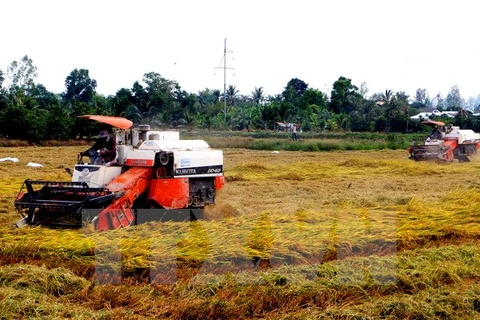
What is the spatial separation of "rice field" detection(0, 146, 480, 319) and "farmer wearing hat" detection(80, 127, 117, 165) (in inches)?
61.8

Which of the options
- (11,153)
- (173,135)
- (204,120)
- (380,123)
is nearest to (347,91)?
(380,123)

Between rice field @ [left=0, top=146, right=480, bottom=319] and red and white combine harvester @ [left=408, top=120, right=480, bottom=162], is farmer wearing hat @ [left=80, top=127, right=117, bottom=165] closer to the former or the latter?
rice field @ [left=0, top=146, right=480, bottom=319]

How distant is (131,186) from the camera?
804 centimetres

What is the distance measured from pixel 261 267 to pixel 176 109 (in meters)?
39.8

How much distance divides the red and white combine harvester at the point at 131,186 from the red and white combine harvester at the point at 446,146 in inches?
497

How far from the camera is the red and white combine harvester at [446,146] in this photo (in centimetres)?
2008

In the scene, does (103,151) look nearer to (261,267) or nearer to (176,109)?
(261,267)

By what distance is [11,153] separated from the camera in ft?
80.1

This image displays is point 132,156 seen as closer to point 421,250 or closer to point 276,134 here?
point 421,250

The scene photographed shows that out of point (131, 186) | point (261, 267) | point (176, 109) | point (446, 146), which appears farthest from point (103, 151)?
point (176, 109)

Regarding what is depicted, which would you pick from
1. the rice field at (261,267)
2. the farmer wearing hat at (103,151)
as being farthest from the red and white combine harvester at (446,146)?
the farmer wearing hat at (103,151)

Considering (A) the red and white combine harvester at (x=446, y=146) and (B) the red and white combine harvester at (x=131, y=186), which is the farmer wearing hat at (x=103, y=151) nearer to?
(B) the red and white combine harvester at (x=131, y=186)

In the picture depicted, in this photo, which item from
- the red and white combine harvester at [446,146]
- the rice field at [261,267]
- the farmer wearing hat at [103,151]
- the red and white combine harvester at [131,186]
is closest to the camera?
the rice field at [261,267]

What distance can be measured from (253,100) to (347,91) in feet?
→ 36.0
